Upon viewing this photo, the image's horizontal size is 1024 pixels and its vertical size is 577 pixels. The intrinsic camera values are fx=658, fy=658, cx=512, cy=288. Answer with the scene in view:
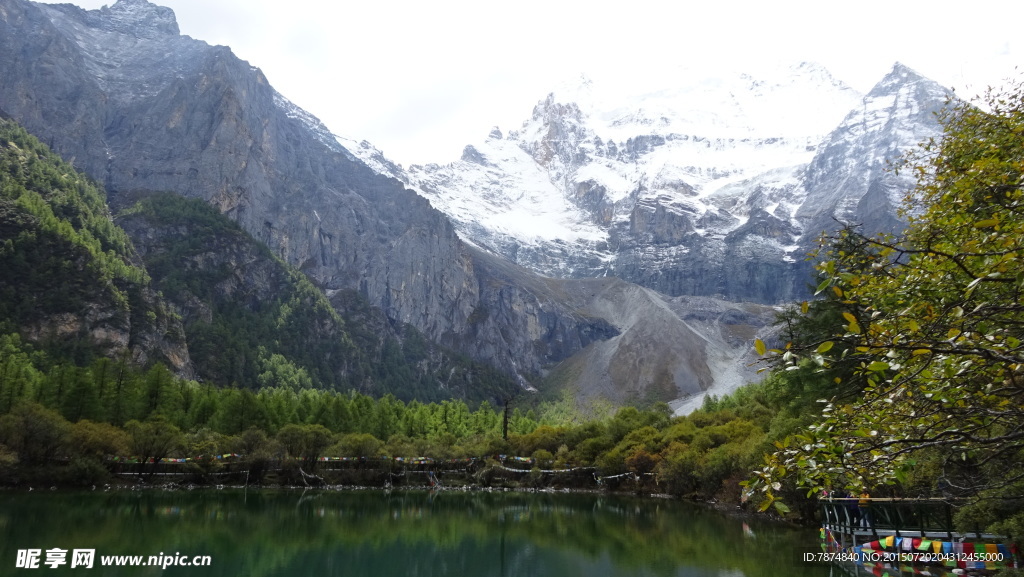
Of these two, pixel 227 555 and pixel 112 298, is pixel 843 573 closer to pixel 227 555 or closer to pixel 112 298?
pixel 227 555

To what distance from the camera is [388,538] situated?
3428 centimetres

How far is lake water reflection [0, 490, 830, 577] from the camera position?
25625 millimetres

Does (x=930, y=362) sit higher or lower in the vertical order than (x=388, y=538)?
higher

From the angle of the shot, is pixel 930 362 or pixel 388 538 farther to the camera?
pixel 388 538

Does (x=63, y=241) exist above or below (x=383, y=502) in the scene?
above

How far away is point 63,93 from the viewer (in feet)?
601

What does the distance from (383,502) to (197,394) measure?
37.8m

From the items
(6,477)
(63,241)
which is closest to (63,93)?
(63,241)

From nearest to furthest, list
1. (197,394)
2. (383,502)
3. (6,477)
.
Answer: (6,477) → (383,502) → (197,394)

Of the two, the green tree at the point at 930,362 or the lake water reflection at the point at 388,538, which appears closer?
the green tree at the point at 930,362

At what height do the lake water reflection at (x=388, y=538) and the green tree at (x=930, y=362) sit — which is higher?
the green tree at (x=930, y=362)

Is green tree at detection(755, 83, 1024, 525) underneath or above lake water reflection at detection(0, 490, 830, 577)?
above

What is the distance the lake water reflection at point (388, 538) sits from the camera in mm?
25625

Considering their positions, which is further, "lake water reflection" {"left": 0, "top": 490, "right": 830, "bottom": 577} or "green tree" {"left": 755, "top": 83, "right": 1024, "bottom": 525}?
"lake water reflection" {"left": 0, "top": 490, "right": 830, "bottom": 577}
